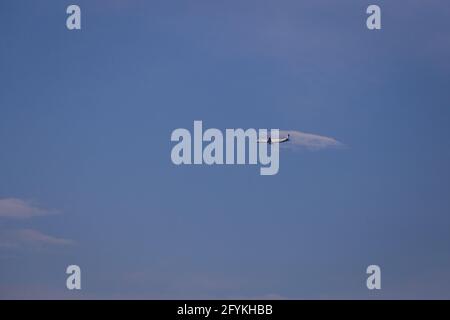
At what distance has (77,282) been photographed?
39688 millimetres

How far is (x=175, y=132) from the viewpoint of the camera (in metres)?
40.2
